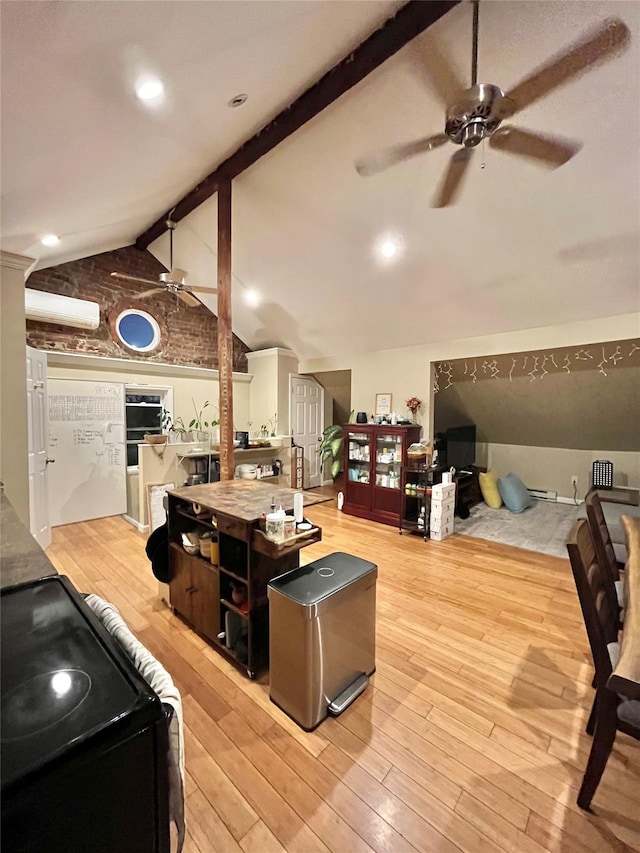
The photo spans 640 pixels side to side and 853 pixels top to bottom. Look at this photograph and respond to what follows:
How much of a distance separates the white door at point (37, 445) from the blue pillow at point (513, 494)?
5710 millimetres

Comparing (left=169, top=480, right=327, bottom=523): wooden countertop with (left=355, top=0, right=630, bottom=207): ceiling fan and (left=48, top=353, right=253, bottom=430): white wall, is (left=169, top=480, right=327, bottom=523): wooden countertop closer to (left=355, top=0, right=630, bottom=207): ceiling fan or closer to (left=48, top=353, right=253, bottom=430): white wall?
(left=355, top=0, right=630, bottom=207): ceiling fan

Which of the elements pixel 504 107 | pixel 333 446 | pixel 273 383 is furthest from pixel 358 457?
pixel 504 107

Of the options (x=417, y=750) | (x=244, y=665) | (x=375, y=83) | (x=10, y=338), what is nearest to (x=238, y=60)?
(x=375, y=83)

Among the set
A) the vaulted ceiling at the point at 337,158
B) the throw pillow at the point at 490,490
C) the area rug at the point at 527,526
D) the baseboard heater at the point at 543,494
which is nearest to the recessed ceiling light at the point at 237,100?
the vaulted ceiling at the point at 337,158

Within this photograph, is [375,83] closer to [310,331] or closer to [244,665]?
[310,331]

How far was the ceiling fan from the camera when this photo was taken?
5.09 feet

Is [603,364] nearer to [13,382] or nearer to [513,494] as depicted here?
[513,494]

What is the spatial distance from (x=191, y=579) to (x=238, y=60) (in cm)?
299

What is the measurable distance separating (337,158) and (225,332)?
5.56 feet

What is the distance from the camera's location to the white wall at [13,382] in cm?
305

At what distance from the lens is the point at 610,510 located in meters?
3.68

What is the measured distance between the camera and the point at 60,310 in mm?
4211

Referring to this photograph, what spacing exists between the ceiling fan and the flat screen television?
387 cm

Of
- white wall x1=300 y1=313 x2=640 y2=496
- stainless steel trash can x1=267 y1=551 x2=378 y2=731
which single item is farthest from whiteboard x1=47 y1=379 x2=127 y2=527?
stainless steel trash can x1=267 y1=551 x2=378 y2=731
